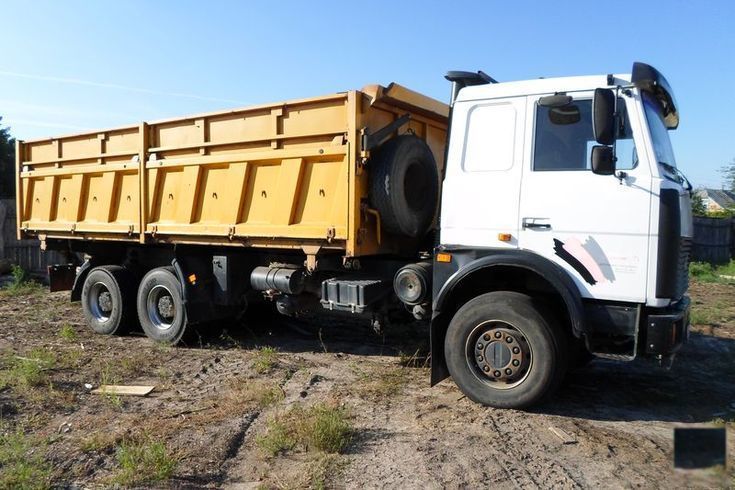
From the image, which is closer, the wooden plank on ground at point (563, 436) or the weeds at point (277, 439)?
the weeds at point (277, 439)

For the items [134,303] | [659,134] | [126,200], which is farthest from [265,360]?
[659,134]

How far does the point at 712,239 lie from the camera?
62.8 feet

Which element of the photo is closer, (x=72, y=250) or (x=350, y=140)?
(x=350, y=140)

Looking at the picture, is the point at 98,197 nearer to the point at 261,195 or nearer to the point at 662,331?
the point at 261,195

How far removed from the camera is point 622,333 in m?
4.48

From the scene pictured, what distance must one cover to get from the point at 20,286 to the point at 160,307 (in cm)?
697

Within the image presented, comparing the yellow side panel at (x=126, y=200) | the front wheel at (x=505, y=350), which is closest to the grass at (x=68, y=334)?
the yellow side panel at (x=126, y=200)

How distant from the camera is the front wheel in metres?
4.70

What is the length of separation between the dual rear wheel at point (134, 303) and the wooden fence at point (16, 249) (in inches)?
260

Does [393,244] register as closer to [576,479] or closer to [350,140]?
[350,140]

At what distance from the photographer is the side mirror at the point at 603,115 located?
4266 mm

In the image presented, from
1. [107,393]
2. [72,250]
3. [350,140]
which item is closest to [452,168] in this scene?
[350,140]

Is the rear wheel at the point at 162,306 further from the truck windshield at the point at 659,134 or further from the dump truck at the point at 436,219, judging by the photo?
the truck windshield at the point at 659,134

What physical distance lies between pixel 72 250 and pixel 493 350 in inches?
291
